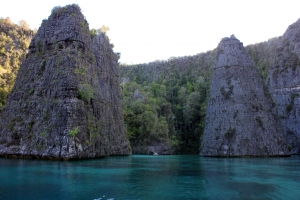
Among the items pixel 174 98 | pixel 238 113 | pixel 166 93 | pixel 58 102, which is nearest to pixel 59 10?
pixel 58 102

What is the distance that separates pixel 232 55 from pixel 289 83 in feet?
56.2

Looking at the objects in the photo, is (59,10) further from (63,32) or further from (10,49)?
(10,49)

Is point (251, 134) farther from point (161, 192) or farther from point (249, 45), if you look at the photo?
point (249, 45)

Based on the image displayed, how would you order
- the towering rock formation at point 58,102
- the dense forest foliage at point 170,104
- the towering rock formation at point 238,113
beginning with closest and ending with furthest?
the towering rock formation at point 58,102 → the towering rock formation at point 238,113 → the dense forest foliage at point 170,104

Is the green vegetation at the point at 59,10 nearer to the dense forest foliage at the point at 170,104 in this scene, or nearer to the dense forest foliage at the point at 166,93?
the dense forest foliage at the point at 166,93

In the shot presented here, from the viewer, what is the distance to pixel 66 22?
120ft

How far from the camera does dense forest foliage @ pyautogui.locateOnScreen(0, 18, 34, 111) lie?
48.1 metres

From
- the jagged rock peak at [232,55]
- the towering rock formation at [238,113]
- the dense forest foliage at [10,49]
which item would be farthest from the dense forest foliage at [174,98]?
the dense forest foliage at [10,49]

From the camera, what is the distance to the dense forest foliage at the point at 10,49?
48091 millimetres

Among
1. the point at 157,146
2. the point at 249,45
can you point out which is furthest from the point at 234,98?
the point at 249,45

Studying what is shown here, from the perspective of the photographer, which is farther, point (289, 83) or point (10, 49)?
point (289, 83)

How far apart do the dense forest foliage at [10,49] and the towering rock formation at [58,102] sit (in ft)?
42.4

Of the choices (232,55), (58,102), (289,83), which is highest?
(232,55)

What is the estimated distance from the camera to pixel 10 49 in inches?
2184
